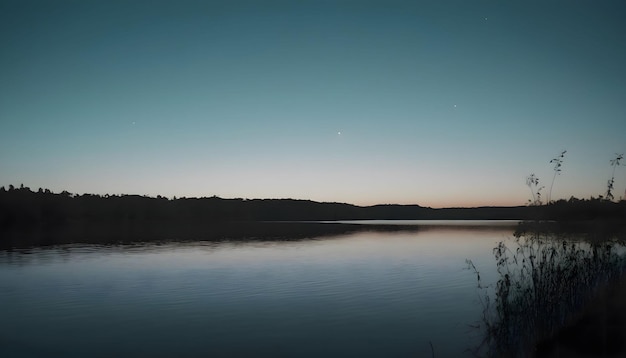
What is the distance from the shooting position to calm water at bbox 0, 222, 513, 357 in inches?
636

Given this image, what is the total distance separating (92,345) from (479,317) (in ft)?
53.7

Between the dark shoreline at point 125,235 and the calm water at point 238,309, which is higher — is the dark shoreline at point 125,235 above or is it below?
above

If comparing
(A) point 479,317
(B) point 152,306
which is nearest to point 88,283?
(B) point 152,306

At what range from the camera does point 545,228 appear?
13445mm

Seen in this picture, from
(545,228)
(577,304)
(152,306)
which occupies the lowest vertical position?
(152,306)

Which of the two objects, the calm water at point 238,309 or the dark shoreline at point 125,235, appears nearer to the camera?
the calm water at point 238,309

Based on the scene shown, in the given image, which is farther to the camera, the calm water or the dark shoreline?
the dark shoreline

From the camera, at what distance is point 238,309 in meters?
22.8

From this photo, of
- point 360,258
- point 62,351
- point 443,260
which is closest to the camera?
point 62,351

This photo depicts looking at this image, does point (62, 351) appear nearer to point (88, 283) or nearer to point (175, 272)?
point (88, 283)

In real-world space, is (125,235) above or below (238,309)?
above

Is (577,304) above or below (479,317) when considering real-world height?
above

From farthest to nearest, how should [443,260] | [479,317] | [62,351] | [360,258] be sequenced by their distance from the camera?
[360,258]
[443,260]
[479,317]
[62,351]

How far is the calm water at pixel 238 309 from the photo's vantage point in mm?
16156
